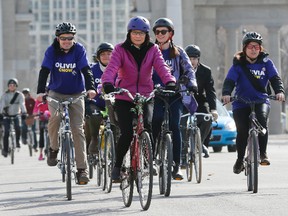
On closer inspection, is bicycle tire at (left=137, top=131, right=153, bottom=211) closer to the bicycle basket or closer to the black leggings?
the black leggings

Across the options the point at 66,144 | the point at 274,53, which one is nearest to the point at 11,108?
the point at 66,144

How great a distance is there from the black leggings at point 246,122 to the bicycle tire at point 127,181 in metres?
2.26

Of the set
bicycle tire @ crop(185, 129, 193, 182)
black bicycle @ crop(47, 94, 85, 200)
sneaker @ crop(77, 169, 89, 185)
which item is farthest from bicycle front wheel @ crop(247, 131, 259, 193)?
bicycle tire @ crop(185, 129, 193, 182)

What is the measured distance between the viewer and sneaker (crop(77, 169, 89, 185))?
1475 cm

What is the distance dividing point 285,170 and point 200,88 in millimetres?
1940

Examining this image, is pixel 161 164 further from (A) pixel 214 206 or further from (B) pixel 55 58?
(B) pixel 55 58

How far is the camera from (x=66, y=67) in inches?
590

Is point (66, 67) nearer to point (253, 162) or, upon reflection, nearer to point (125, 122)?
point (125, 122)

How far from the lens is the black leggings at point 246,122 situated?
50.4 feet

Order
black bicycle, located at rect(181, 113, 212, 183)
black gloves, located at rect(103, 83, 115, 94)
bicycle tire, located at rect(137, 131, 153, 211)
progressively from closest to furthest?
bicycle tire, located at rect(137, 131, 153, 211)
black gloves, located at rect(103, 83, 115, 94)
black bicycle, located at rect(181, 113, 212, 183)

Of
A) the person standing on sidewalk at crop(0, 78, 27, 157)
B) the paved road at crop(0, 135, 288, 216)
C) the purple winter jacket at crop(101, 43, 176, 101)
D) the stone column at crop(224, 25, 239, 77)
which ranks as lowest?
the paved road at crop(0, 135, 288, 216)

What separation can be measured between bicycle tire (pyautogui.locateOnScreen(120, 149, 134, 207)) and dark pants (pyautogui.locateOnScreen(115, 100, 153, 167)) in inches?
2.9

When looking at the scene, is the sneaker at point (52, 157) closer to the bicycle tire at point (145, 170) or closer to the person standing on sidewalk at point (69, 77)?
the person standing on sidewalk at point (69, 77)

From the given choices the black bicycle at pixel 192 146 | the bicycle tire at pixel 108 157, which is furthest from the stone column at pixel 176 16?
the bicycle tire at pixel 108 157
